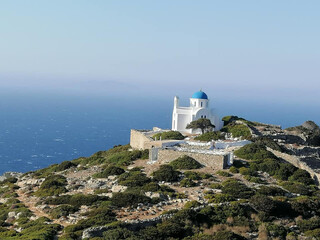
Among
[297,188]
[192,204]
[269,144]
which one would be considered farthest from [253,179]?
[269,144]

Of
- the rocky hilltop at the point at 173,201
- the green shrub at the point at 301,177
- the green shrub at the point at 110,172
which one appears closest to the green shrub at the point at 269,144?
the rocky hilltop at the point at 173,201

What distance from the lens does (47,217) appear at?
2752 cm

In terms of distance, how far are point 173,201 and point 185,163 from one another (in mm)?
10654

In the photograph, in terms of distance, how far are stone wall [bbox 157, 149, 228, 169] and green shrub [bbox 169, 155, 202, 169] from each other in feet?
1.82

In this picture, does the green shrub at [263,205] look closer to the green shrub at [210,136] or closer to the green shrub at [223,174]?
the green shrub at [223,174]

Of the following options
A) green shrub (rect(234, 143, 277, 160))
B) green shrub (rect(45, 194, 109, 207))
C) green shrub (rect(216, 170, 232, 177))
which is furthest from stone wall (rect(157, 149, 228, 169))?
green shrub (rect(45, 194, 109, 207))

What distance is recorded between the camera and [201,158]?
40.6m

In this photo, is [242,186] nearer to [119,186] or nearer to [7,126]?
[119,186]

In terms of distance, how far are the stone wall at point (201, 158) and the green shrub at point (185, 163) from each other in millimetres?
555

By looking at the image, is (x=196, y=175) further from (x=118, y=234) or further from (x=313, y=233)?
(x=118, y=234)

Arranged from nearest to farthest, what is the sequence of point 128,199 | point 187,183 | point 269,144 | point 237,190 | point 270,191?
point 128,199
point 237,190
point 270,191
point 187,183
point 269,144

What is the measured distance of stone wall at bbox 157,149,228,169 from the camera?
39344 millimetres

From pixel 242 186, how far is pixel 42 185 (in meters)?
17.3

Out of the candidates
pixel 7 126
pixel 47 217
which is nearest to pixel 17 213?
pixel 47 217
